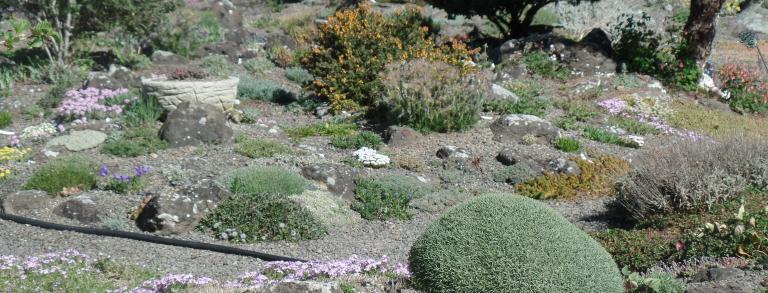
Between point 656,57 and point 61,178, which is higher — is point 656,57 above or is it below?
below

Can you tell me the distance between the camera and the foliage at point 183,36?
56.3 feet

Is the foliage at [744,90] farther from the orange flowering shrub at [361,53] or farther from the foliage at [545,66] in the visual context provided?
the orange flowering shrub at [361,53]

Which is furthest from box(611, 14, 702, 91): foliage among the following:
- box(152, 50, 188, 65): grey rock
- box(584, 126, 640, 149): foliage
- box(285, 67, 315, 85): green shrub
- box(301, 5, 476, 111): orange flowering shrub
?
box(152, 50, 188, 65): grey rock

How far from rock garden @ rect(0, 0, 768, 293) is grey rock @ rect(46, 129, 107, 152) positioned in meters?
0.02

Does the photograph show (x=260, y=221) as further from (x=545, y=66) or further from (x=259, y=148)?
(x=545, y=66)

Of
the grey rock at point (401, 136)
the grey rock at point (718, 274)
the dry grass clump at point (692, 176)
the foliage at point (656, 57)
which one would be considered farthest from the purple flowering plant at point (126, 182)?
the foliage at point (656, 57)

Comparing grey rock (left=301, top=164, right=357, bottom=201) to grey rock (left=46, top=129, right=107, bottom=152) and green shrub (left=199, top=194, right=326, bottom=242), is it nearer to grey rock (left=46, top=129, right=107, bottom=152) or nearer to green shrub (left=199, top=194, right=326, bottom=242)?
green shrub (left=199, top=194, right=326, bottom=242)

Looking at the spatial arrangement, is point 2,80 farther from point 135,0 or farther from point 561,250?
point 561,250

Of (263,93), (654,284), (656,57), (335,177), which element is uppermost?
(654,284)

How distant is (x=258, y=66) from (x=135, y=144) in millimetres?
6086

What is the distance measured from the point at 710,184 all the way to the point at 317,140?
547cm

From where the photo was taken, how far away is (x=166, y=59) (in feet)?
53.8

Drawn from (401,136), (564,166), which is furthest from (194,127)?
(564,166)

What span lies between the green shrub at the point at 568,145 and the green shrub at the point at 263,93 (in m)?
4.74
